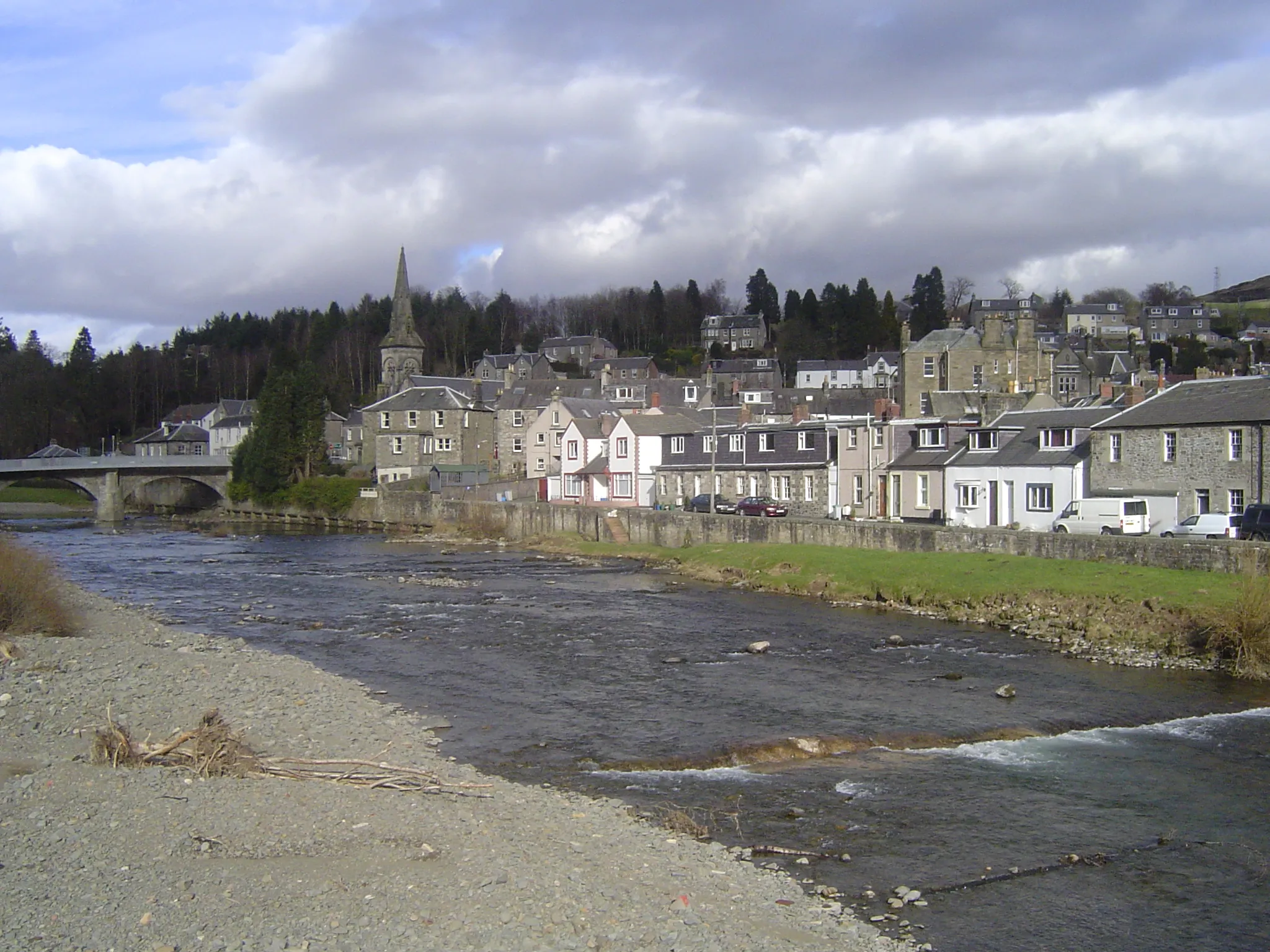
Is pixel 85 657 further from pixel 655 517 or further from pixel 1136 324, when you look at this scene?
pixel 1136 324

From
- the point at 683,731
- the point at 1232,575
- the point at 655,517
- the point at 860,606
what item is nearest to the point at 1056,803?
the point at 683,731

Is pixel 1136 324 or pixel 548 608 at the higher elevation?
pixel 1136 324

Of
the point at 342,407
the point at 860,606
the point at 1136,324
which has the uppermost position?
the point at 1136,324

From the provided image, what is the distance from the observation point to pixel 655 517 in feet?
193

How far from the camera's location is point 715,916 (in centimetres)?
1257

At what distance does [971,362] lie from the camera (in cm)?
7825

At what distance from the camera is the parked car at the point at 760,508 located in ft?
193

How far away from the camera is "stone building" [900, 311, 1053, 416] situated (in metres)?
78.0

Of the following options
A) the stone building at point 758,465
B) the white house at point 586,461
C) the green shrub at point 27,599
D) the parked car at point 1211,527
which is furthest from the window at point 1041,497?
the green shrub at point 27,599

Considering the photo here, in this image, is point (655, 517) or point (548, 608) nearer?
point (548, 608)

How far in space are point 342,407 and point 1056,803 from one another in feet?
452

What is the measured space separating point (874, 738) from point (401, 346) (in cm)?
12016

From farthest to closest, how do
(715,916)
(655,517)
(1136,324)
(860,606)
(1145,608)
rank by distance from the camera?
(1136,324)
(655,517)
(860,606)
(1145,608)
(715,916)

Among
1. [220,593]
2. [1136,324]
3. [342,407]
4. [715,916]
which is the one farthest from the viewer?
[1136,324]
